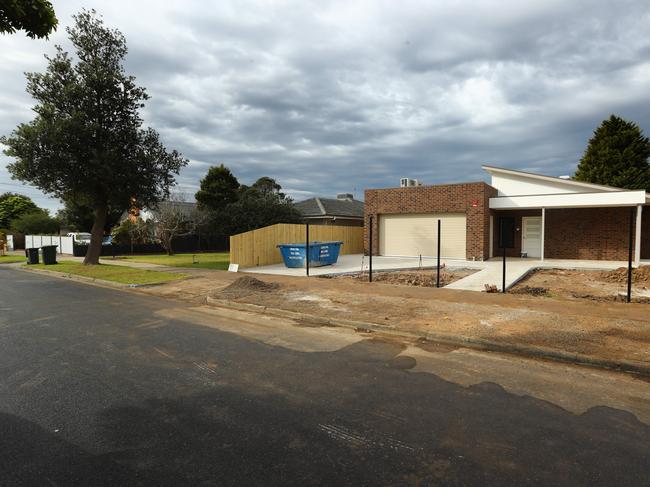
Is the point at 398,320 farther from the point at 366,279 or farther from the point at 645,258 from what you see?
the point at 645,258

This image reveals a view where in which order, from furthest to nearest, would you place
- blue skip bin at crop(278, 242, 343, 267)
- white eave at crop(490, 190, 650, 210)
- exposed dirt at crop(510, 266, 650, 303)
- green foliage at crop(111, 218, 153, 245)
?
green foliage at crop(111, 218, 153, 245), white eave at crop(490, 190, 650, 210), blue skip bin at crop(278, 242, 343, 267), exposed dirt at crop(510, 266, 650, 303)

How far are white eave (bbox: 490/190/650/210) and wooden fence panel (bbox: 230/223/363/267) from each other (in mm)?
10098

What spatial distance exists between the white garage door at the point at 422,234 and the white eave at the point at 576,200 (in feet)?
8.86

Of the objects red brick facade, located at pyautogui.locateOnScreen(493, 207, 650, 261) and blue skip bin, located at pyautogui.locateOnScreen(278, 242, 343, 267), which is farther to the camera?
red brick facade, located at pyautogui.locateOnScreen(493, 207, 650, 261)

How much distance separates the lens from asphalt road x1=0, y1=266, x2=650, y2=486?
2.91 m

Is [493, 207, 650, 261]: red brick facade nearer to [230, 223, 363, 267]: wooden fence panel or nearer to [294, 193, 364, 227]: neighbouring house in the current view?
[230, 223, 363, 267]: wooden fence panel

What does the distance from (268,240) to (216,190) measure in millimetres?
20587

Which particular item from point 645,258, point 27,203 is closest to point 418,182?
point 645,258

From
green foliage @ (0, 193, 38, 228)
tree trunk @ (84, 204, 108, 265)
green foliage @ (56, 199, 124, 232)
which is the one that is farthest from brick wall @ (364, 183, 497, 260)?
green foliage @ (0, 193, 38, 228)

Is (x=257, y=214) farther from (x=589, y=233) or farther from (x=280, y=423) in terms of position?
(x=280, y=423)

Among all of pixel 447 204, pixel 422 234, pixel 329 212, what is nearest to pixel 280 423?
pixel 447 204

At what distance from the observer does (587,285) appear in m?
12.8

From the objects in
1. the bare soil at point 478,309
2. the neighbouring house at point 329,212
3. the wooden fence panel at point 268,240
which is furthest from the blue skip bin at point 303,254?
the neighbouring house at point 329,212

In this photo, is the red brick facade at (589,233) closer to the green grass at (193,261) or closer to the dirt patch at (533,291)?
the dirt patch at (533,291)
